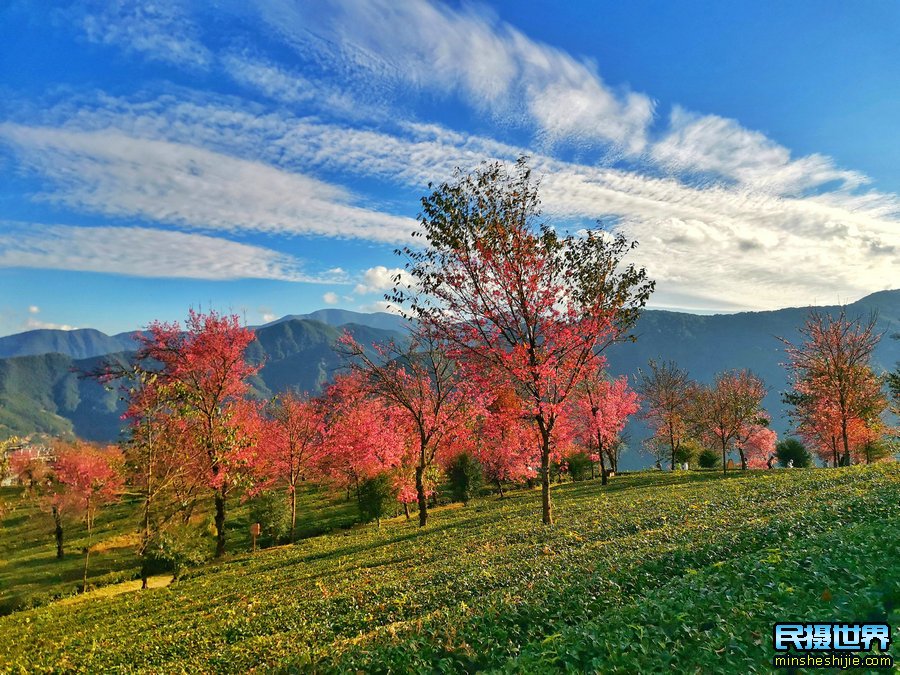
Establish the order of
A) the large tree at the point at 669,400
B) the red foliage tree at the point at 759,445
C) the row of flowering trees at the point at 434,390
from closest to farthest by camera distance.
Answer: the row of flowering trees at the point at 434,390
the large tree at the point at 669,400
the red foliage tree at the point at 759,445

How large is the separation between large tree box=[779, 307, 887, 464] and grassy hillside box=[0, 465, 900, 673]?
894 inches

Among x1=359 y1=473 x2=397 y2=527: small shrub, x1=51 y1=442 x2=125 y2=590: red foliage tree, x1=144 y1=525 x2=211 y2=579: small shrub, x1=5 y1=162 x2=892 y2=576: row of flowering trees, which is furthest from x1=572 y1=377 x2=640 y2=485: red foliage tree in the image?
x1=51 y1=442 x2=125 y2=590: red foliage tree

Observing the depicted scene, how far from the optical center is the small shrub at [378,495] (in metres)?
36.8

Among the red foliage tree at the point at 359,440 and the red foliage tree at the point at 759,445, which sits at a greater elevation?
the red foliage tree at the point at 359,440

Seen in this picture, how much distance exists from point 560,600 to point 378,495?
1189 inches

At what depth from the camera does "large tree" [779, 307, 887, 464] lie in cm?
3828

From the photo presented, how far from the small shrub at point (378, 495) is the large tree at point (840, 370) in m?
36.8

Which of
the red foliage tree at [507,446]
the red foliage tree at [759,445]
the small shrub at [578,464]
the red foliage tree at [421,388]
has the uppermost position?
the red foliage tree at [421,388]

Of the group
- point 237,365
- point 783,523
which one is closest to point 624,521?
point 783,523

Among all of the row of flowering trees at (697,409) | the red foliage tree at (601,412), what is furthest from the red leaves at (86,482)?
the row of flowering trees at (697,409)

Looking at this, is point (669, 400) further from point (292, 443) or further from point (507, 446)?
point (292, 443)

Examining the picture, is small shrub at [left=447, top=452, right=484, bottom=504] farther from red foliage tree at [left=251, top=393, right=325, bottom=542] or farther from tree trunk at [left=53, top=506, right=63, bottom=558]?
tree trunk at [left=53, top=506, right=63, bottom=558]

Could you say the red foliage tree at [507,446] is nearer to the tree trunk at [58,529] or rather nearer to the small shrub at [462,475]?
the small shrub at [462,475]

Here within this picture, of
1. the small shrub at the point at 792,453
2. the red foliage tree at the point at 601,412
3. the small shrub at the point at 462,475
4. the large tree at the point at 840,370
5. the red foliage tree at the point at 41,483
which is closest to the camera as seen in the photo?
the large tree at the point at 840,370
